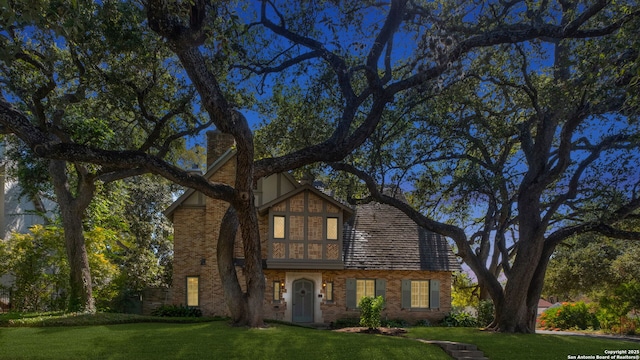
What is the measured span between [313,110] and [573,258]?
19.7 m

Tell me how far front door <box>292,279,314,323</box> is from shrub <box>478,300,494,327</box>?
7156 millimetres

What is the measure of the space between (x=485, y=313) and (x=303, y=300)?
767 cm

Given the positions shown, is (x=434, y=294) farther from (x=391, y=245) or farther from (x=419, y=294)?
(x=391, y=245)

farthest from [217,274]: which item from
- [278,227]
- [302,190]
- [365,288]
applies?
[365,288]

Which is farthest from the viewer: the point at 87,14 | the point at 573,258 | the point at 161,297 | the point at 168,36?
the point at 573,258

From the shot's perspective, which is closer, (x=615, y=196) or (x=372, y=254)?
(x=615, y=196)

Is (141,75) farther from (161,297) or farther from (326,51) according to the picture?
(161,297)

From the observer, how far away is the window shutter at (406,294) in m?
23.0

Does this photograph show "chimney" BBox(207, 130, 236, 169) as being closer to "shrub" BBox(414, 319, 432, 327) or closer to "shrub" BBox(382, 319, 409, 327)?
"shrub" BBox(382, 319, 409, 327)

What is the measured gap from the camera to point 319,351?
1202 cm

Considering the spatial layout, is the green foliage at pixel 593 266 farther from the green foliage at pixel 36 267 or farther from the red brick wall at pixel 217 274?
the green foliage at pixel 36 267

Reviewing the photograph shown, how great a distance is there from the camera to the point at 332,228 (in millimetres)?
22297

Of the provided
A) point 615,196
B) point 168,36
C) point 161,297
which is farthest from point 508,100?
point 161,297

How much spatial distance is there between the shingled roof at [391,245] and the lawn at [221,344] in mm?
6916
